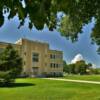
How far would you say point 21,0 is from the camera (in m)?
2.35

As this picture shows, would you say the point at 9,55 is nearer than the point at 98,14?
No

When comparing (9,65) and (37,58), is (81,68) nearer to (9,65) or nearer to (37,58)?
(37,58)

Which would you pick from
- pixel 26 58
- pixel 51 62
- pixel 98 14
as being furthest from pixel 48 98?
pixel 51 62

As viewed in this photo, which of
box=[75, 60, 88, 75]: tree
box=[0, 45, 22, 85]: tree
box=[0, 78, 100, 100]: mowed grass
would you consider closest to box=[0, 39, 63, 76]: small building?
box=[75, 60, 88, 75]: tree

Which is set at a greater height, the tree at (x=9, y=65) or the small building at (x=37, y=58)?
the small building at (x=37, y=58)

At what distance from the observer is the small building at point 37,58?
68.2 meters

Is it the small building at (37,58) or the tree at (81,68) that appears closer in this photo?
the small building at (37,58)

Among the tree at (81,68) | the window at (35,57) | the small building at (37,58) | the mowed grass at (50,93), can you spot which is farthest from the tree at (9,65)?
the tree at (81,68)

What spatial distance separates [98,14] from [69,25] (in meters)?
3.99

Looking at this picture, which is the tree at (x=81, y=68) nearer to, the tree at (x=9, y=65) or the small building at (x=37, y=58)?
the small building at (x=37, y=58)

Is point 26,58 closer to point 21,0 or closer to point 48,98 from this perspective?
point 48,98

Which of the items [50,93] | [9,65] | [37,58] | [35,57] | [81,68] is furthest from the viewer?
[81,68]

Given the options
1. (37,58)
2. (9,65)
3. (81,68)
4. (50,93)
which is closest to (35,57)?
(37,58)

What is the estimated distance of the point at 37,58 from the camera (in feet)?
234
